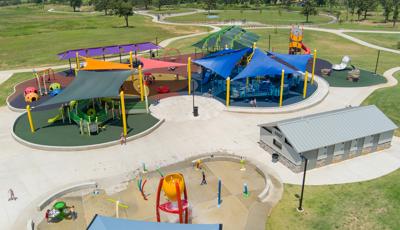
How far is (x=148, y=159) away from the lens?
88.7 feet

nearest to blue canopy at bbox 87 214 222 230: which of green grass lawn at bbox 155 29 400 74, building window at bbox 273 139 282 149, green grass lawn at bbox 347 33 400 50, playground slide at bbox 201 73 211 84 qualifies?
building window at bbox 273 139 282 149

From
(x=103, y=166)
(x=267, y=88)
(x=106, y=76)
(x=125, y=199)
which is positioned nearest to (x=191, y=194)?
(x=125, y=199)

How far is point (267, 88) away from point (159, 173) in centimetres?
2022

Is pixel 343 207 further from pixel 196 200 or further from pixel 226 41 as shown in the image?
pixel 226 41

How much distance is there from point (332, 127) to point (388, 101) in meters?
Result: 15.8

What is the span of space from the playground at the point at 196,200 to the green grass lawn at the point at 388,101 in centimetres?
1952

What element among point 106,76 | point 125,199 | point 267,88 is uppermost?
point 106,76

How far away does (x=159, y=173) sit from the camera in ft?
82.1

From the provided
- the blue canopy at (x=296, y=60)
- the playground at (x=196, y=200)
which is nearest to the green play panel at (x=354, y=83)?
the blue canopy at (x=296, y=60)

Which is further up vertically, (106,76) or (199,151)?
(106,76)

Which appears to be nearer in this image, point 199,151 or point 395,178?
point 395,178

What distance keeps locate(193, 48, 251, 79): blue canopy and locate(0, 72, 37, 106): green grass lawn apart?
82.4 ft

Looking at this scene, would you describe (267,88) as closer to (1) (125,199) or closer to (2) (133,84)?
(2) (133,84)

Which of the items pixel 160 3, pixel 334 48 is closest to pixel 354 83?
pixel 334 48
